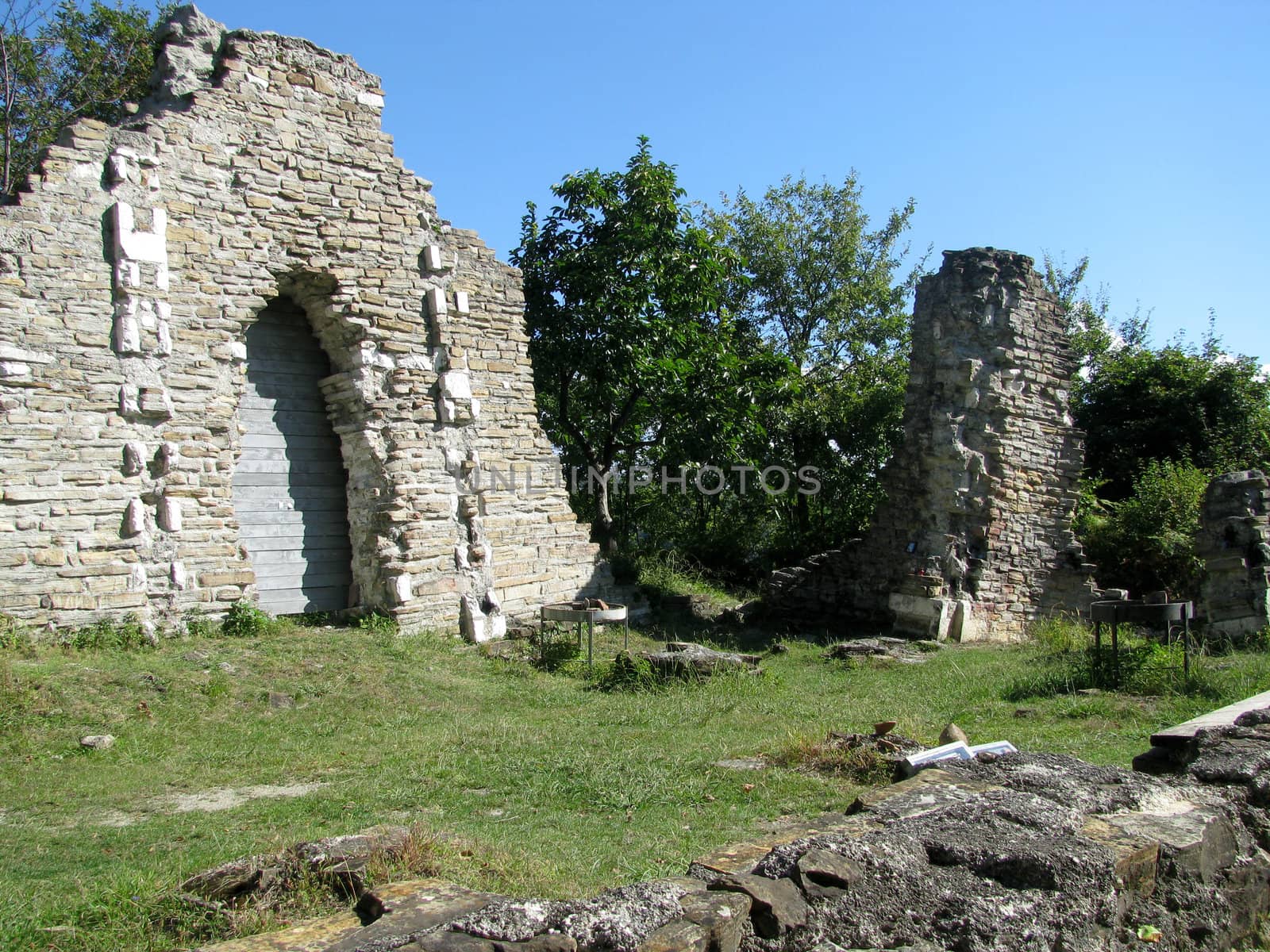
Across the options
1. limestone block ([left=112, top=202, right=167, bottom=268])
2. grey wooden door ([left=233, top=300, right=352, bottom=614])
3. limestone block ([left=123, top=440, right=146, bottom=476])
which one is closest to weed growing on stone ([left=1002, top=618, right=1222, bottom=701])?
grey wooden door ([left=233, top=300, right=352, bottom=614])

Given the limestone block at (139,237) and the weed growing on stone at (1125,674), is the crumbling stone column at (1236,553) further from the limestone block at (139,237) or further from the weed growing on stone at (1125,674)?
the limestone block at (139,237)

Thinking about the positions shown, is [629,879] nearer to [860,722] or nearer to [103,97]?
[860,722]

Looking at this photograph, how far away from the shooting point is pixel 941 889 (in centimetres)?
300

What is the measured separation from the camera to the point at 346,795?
5.52m

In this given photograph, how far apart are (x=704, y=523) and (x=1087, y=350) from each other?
10.2m

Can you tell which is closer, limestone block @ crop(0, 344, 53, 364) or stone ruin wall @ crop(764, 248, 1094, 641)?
limestone block @ crop(0, 344, 53, 364)

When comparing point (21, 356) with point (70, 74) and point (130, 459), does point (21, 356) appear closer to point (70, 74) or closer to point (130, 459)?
point (130, 459)

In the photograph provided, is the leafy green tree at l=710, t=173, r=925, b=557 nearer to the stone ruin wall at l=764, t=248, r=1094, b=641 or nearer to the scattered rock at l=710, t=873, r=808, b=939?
the stone ruin wall at l=764, t=248, r=1094, b=641

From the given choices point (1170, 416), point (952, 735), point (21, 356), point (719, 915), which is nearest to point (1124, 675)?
point (952, 735)

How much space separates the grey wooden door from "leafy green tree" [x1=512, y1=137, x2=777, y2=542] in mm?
5002

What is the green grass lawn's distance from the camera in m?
4.16

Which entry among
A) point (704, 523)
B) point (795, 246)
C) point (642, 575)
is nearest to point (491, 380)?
point (642, 575)

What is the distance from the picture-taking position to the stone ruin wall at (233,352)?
8.31m

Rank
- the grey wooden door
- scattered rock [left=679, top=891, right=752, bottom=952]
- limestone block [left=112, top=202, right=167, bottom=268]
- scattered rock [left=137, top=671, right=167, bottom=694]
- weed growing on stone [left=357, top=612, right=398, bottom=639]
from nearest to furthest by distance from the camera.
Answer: scattered rock [left=679, top=891, right=752, bottom=952], scattered rock [left=137, top=671, right=167, bottom=694], limestone block [left=112, top=202, right=167, bottom=268], weed growing on stone [left=357, top=612, right=398, bottom=639], the grey wooden door
